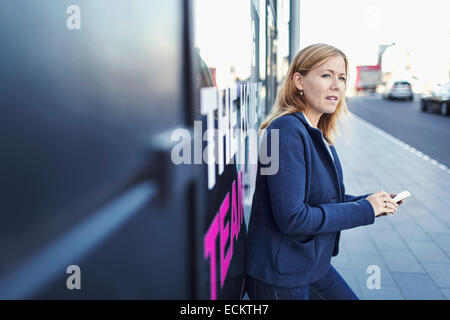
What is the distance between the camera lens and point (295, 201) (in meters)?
1.43

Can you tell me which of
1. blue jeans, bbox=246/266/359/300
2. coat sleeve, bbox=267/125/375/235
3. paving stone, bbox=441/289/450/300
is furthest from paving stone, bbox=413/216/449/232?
coat sleeve, bbox=267/125/375/235

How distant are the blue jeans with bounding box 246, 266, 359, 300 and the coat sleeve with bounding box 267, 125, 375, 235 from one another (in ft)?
0.76

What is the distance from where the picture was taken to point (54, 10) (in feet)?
2.15

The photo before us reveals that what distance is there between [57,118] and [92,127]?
5 centimetres

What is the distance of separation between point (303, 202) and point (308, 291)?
35 cm

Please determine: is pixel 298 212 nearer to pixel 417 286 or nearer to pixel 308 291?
pixel 308 291

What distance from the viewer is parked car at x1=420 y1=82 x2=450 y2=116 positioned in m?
15.7

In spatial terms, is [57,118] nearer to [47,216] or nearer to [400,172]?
[47,216]

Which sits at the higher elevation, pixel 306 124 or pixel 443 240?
pixel 306 124

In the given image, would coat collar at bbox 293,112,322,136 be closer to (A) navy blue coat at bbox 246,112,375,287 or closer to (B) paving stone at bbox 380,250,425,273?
(A) navy blue coat at bbox 246,112,375,287

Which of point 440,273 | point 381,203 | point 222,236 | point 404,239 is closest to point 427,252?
point 404,239

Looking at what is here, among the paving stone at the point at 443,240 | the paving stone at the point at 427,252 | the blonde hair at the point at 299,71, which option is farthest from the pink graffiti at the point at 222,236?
the paving stone at the point at 443,240
